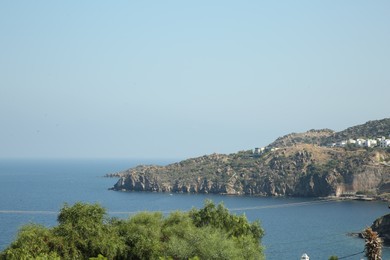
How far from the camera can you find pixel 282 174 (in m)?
152

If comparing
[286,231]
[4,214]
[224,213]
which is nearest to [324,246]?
[286,231]

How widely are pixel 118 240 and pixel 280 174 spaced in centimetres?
11944

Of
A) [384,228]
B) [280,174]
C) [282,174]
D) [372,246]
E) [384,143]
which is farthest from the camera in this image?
[384,143]

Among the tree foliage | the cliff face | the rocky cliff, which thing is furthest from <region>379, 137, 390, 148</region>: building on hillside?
the tree foliage

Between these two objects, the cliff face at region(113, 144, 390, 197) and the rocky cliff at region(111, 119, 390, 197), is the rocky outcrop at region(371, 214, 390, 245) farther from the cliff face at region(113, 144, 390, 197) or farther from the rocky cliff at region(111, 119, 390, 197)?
the cliff face at region(113, 144, 390, 197)

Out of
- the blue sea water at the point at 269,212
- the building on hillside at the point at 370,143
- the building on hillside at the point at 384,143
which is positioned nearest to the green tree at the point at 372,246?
the blue sea water at the point at 269,212

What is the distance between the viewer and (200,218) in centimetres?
4594

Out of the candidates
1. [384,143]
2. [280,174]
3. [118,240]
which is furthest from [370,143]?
[118,240]

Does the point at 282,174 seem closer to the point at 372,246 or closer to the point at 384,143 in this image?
the point at 384,143

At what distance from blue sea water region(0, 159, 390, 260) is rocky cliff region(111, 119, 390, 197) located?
763 centimetres

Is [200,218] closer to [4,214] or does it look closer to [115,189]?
[4,214]

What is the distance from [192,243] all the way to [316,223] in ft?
206

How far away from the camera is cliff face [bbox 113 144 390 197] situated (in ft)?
458

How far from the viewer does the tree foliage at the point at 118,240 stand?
33688 millimetres
